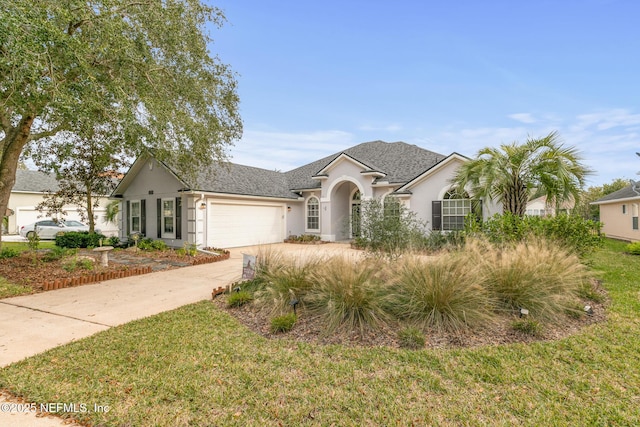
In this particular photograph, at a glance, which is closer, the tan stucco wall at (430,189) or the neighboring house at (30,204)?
the tan stucco wall at (430,189)

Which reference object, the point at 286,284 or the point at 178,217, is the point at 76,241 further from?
the point at 286,284

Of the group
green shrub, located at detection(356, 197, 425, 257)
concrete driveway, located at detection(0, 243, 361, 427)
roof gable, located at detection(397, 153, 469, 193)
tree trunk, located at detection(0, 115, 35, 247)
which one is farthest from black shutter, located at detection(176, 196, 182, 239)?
roof gable, located at detection(397, 153, 469, 193)

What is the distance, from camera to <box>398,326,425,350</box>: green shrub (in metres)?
4.18

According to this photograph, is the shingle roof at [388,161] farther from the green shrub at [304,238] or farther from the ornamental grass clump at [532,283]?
the ornamental grass clump at [532,283]

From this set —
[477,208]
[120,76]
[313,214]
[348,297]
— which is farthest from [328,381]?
[313,214]

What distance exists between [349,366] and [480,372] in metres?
1.45

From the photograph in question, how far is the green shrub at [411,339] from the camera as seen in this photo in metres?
4.18

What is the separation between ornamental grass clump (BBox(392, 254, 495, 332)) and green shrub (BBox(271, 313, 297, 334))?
161 cm

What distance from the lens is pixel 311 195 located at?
812 inches

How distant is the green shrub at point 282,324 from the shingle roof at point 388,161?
1359 centimetres

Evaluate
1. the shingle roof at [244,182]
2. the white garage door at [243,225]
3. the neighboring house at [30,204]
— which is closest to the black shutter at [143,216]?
A: the shingle roof at [244,182]

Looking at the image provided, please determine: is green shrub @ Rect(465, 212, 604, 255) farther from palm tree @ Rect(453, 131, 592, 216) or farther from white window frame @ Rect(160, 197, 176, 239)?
white window frame @ Rect(160, 197, 176, 239)

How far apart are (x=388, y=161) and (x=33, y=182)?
2976 cm

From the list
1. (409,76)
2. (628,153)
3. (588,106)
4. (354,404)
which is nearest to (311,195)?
(409,76)
